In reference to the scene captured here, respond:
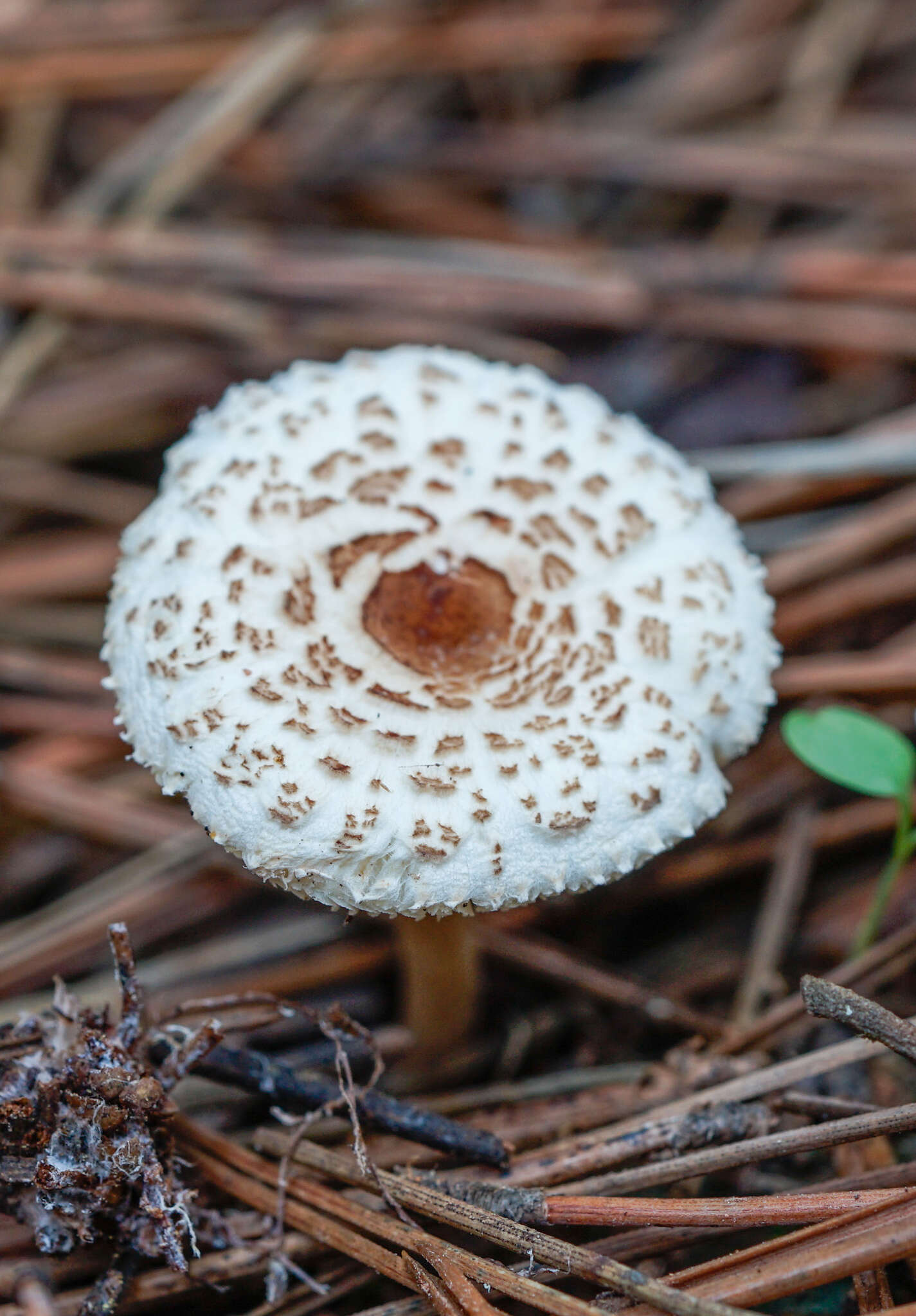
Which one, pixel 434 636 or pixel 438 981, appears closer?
pixel 434 636

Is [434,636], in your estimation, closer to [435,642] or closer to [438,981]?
[435,642]

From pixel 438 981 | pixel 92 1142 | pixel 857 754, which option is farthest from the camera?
pixel 438 981

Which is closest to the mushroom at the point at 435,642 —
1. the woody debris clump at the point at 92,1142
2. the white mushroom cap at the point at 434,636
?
the white mushroom cap at the point at 434,636

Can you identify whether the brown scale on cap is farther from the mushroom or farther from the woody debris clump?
the woody debris clump

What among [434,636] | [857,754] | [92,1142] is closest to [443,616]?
[434,636]

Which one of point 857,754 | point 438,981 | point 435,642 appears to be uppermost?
point 435,642

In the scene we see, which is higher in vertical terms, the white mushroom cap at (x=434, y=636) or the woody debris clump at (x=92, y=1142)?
the white mushroom cap at (x=434, y=636)

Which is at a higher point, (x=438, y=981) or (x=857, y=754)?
(x=857, y=754)

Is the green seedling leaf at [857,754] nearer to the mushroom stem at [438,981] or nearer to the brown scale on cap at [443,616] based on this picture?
the brown scale on cap at [443,616]
